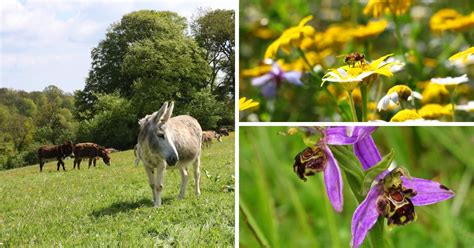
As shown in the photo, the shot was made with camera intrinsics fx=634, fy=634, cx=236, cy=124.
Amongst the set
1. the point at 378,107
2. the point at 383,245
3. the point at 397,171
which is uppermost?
the point at 378,107

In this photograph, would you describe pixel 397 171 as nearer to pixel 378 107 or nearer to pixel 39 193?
pixel 378 107

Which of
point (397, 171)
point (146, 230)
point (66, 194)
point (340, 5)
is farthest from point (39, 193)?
point (397, 171)

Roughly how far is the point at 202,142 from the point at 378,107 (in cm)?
129

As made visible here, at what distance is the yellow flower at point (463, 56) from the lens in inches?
87.8

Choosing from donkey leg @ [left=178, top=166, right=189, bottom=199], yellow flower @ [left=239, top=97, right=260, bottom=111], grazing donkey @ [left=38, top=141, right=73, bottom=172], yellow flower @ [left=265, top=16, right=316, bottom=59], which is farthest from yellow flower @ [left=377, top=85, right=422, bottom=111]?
grazing donkey @ [left=38, top=141, right=73, bottom=172]

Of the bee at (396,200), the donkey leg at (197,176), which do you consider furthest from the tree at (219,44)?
the bee at (396,200)

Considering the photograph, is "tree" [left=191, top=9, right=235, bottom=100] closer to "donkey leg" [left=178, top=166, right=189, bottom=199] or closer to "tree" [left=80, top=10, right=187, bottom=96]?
"tree" [left=80, top=10, right=187, bottom=96]

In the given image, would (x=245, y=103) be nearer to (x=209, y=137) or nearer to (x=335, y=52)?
(x=335, y=52)

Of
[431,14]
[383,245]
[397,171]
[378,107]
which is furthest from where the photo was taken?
[431,14]

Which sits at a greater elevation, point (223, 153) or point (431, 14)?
point (431, 14)

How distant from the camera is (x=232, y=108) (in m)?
3.18

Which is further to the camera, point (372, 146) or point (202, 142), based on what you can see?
point (202, 142)

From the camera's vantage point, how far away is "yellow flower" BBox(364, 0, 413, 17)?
7.58ft

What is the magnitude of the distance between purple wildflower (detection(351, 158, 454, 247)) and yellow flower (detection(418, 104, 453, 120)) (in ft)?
0.94
